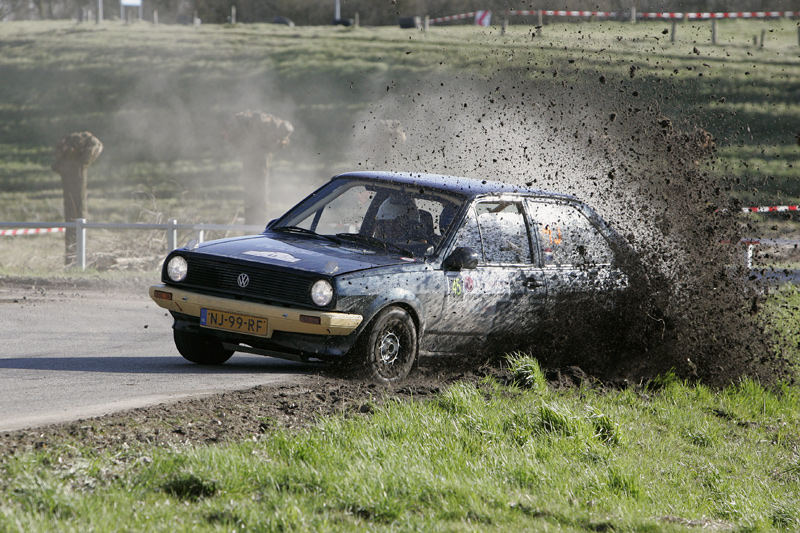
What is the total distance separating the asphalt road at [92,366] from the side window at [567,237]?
238 cm

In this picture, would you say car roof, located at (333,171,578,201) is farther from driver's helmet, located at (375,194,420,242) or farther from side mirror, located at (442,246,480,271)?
side mirror, located at (442,246,480,271)

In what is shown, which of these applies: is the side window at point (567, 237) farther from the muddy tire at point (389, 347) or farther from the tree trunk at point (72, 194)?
the tree trunk at point (72, 194)

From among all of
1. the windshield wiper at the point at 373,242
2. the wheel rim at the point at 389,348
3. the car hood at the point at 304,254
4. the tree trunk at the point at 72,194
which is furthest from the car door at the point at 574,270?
the tree trunk at the point at 72,194

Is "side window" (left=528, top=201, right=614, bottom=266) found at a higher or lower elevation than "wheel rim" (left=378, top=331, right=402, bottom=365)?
higher

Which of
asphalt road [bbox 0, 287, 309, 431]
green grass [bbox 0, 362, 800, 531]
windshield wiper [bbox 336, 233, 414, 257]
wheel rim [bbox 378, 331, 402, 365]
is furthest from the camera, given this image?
windshield wiper [bbox 336, 233, 414, 257]

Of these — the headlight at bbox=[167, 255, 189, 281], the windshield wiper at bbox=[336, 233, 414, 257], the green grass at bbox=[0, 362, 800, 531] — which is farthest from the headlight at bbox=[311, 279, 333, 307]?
the headlight at bbox=[167, 255, 189, 281]

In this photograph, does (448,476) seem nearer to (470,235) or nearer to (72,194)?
(470,235)

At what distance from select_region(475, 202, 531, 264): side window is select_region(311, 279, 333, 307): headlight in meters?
1.64

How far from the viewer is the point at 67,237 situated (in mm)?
19234

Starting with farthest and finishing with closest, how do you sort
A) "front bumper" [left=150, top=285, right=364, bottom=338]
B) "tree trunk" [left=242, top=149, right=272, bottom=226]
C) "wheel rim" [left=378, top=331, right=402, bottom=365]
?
1. "tree trunk" [left=242, top=149, right=272, bottom=226]
2. "wheel rim" [left=378, top=331, right=402, bottom=365]
3. "front bumper" [left=150, top=285, right=364, bottom=338]

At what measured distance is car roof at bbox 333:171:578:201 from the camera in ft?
28.5

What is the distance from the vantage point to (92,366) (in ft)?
27.7

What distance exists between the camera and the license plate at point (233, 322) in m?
7.60

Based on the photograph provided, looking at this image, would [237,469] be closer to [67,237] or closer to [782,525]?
[782,525]
